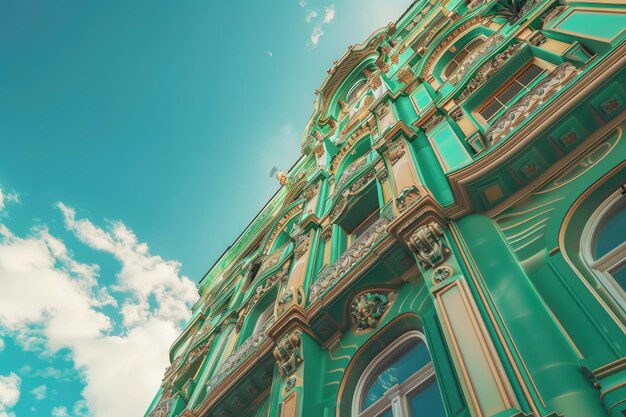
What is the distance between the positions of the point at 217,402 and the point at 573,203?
8427 millimetres

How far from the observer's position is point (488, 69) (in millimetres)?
10883

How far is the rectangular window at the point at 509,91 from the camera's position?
10.2 meters

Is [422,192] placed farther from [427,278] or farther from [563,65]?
[563,65]

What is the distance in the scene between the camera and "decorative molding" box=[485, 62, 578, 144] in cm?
796

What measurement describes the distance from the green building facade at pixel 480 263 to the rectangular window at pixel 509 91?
1.3 inches

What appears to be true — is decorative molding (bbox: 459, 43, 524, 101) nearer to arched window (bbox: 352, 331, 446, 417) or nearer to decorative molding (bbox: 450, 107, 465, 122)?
decorative molding (bbox: 450, 107, 465, 122)

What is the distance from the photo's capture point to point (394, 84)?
58.3ft

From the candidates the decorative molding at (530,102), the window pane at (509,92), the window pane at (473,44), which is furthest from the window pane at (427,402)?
the window pane at (473,44)

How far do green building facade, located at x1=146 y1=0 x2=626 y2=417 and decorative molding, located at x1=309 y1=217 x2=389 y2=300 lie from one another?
4 cm

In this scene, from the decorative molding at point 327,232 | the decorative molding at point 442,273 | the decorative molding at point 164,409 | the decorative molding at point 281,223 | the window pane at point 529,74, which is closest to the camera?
the decorative molding at point 442,273

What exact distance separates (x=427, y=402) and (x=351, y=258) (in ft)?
12.4

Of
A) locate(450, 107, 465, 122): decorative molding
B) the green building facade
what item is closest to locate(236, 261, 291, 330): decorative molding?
the green building facade

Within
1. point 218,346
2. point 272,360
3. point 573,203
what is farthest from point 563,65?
point 218,346

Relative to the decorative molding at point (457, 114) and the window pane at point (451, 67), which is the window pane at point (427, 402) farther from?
the window pane at point (451, 67)
